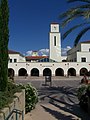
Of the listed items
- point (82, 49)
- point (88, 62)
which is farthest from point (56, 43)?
point (88, 62)

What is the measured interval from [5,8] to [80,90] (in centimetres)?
704

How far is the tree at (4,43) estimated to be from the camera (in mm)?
9969

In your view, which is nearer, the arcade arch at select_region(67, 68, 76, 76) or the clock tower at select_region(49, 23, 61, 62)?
the arcade arch at select_region(67, 68, 76, 76)

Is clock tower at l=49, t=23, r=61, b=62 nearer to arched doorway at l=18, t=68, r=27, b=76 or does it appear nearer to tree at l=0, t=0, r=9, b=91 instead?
arched doorway at l=18, t=68, r=27, b=76

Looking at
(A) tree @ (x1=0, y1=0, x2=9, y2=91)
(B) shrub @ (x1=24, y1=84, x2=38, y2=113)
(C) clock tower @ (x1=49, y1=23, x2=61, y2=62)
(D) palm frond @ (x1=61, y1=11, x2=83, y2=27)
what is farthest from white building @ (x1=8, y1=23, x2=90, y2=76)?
(A) tree @ (x1=0, y1=0, x2=9, y2=91)

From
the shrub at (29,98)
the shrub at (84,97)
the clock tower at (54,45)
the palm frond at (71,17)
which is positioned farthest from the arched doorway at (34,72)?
the shrub at (29,98)

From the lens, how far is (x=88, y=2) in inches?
680

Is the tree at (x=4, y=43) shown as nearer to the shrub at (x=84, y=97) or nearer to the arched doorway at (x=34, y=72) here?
the shrub at (x=84, y=97)

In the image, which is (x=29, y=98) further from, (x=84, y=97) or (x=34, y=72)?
(x=34, y=72)

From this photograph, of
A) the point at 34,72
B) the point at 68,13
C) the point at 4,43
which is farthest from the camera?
the point at 34,72

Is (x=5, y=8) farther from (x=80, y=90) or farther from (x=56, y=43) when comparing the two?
(x=56, y=43)

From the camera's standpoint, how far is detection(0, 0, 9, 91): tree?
9.97m

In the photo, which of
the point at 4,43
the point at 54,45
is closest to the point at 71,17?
the point at 4,43

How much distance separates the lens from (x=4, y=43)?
10.2m
